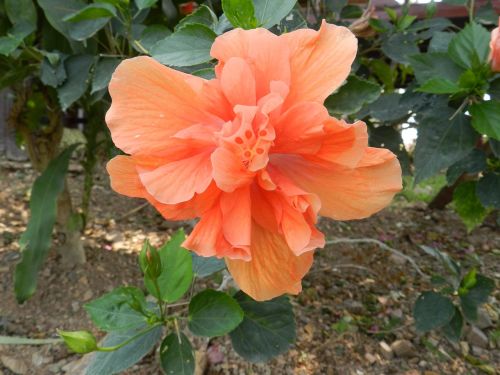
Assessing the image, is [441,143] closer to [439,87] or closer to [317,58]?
[439,87]

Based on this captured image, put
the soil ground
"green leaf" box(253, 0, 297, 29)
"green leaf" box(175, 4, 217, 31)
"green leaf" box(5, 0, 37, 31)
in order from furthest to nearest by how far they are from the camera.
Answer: the soil ground < "green leaf" box(5, 0, 37, 31) < "green leaf" box(175, 4, 217, 31) < "green leaf" box(253, 0, 297, 29)

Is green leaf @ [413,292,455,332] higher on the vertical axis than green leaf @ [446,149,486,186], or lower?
lower

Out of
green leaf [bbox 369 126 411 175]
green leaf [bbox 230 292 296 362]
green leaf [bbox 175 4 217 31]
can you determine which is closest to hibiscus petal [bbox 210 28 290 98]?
green leaf [bbox 175 4 217 31]

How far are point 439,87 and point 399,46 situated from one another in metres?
0.44

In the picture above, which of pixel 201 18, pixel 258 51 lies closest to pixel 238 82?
pixel 258 51

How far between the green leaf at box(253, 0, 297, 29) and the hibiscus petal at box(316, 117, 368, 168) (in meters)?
0.19

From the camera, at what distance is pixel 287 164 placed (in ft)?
1.76

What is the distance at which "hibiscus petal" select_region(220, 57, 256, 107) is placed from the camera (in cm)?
48

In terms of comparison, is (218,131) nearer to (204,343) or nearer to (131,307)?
(131,307)

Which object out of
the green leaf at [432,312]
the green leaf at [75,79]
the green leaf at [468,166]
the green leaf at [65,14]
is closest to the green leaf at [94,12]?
the green leaf at [65,14]

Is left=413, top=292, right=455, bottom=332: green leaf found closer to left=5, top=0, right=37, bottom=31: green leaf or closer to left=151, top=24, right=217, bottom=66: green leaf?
left=151, top=24, right=217, bottom=66: green leaf

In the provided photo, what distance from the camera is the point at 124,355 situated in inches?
32.6

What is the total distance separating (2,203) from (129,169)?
6.29 feet

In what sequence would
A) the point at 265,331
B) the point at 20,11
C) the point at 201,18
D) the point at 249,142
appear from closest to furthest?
the point at 249,142 < the point at 201,18 < the point at 265,331 < the point at 20,11
